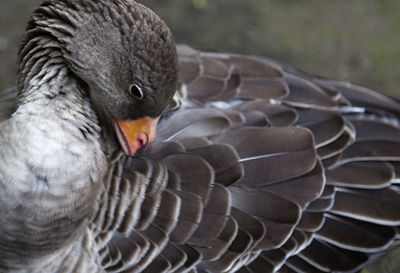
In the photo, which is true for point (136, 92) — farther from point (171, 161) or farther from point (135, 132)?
point (171, 161)

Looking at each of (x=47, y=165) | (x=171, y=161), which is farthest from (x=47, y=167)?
Result: (x=171, y=161)

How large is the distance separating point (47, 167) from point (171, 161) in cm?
64

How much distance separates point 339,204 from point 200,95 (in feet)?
3.06

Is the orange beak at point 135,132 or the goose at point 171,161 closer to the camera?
the goose at point 171,161

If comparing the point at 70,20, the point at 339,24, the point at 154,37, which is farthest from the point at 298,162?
the point at 339,24

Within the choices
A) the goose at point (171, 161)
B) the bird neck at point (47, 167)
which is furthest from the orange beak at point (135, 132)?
the bird neck at point (47, 167)

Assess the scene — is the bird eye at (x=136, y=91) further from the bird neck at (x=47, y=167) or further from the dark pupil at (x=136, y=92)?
the bird neck at (x=47, y=167)

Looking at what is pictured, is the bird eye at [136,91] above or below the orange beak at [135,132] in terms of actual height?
above

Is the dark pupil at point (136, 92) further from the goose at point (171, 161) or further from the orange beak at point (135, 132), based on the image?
the orange beak at point (135, 132)

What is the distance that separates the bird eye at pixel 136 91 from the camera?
2.84 metres

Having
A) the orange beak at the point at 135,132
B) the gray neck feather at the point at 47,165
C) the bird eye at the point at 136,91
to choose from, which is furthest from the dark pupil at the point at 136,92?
the gray neck feather at the point at 47,165

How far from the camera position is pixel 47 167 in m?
2.85

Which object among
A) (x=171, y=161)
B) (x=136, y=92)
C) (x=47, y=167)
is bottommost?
(x=171, y=161)

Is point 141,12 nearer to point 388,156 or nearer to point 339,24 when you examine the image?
point 388,156
